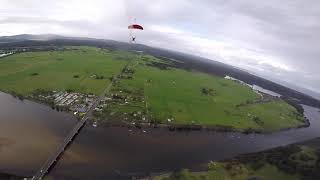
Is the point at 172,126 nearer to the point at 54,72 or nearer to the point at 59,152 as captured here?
the point at 59,152

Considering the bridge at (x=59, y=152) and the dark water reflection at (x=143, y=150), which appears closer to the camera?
the bridge at (x=59, y=152)

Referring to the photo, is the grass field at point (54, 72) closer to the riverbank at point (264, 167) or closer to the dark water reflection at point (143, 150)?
the dark water reflection at point (143, 150)

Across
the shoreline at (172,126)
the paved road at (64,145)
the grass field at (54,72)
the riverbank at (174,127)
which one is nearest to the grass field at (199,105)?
the shoreline at (172,126)

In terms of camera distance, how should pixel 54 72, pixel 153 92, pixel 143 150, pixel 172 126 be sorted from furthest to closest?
pixel 54 72 → pixel 153 92 → pixel 172 126 → pixel 143 150

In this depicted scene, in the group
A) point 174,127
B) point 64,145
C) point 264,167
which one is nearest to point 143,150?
point 64,145

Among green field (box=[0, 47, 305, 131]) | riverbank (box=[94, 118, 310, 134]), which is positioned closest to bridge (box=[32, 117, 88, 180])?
riverbank (box=[94, 118, 310, 134])

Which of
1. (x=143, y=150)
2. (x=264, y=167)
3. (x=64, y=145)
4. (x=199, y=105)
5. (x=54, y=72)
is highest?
(x=54, y=72)
